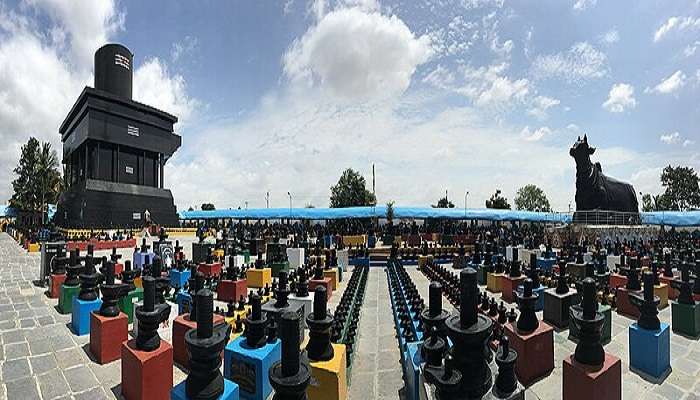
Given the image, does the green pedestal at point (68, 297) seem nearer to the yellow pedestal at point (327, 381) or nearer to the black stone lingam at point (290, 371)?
the yellow pedestal at point (327, 381)

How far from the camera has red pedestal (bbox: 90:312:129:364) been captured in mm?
4562

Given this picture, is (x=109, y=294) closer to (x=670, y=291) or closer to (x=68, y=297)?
(x=68, y=297)

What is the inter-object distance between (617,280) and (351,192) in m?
48.8

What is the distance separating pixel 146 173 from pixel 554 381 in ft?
143

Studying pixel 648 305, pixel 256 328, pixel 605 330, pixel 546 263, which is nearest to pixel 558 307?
pixel 605 330

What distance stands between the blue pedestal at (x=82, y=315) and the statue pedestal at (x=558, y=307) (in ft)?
25.2

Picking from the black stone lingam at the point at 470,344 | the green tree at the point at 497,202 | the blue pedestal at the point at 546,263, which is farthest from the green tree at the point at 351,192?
the black stone lingam at the point at 470,344

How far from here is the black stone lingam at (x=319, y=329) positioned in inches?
130

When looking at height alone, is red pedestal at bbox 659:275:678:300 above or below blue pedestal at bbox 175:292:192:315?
below

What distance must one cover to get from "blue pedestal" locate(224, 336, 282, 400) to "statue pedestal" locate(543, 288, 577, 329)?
506 cm

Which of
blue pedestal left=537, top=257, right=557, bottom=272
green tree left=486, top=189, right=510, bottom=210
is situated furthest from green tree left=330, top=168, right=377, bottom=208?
blue pedestal left=537, top=257, right=557, bottom=272

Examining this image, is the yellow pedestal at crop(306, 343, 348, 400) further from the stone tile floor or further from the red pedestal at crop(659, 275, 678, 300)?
the red pedestal at crop(659, 275, 678, 300)

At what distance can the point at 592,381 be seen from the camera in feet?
10.4

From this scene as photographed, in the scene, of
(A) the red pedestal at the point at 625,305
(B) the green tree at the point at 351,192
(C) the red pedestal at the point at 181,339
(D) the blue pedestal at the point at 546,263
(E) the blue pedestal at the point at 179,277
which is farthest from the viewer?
(B) the green tree at the point at 351,192
